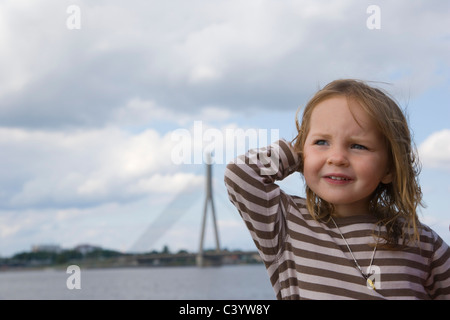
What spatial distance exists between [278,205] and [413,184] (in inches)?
10.0

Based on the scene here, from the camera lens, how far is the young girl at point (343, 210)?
0.94 m

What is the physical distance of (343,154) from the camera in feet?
3.13

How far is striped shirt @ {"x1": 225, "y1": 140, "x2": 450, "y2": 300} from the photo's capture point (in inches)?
36.7

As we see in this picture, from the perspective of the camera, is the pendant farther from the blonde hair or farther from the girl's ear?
the girl's ear

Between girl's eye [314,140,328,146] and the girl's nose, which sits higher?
girl's eye [314,140,328,146]

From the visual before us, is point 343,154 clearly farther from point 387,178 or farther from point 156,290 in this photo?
point 156,290

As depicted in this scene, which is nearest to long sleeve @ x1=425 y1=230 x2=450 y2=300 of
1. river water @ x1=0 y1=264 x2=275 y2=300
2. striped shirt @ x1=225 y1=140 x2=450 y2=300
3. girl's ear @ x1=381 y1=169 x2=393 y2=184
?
striped shirt @ x1=225 y1=140 x2=450 y2=300

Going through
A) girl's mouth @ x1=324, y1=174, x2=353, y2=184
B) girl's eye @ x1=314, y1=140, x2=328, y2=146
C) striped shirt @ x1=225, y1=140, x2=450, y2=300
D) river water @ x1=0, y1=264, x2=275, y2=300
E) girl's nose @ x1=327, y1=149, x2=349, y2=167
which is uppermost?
girl's eye @ x1=314, y1=140, x2=328, y2=146

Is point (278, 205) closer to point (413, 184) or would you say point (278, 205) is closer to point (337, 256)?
point (337, 256)

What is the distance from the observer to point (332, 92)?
1017 millimetres

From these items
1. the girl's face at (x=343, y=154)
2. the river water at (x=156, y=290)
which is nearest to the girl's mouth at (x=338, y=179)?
the girl's face at (x=343, y=154)

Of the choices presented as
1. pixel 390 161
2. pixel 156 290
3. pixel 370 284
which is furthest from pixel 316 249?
pixel 156 290

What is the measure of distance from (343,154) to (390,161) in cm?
12
